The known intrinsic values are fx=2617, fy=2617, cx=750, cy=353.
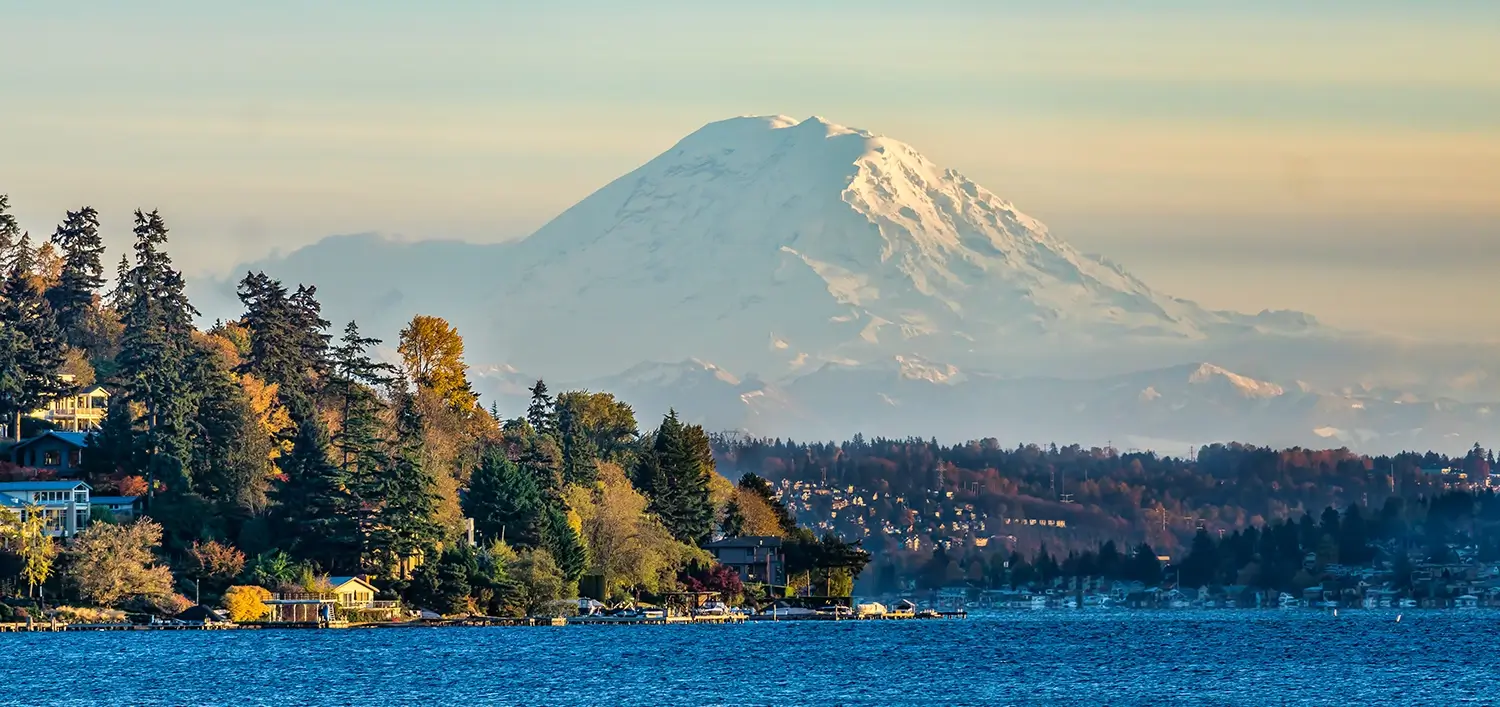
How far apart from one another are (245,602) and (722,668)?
37168 millimetres

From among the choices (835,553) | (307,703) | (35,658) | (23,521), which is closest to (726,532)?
(835,553)

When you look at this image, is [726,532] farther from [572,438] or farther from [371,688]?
[371,688]

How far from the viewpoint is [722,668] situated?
115750mm

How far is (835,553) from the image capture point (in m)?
184

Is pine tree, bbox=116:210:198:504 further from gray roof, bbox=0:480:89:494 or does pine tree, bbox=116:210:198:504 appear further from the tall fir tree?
the tall fir tree

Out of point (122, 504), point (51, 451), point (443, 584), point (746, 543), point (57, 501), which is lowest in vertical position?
point (443, 584)

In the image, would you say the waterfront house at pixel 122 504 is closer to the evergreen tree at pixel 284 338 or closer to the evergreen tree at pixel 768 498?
the evergreen tree at pixel 284 338

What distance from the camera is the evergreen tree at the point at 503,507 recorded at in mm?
153625

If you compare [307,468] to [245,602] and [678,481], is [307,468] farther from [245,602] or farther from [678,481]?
[678,481]

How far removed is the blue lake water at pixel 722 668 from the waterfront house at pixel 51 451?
25442 mm

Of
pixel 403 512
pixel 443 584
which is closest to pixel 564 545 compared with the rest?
pixel 443 584

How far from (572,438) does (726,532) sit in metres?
17.6

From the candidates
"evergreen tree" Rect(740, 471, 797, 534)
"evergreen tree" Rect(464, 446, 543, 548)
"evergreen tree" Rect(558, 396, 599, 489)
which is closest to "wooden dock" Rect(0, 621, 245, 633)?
"evergreen tree" Rect(464, 446, 543, 548)

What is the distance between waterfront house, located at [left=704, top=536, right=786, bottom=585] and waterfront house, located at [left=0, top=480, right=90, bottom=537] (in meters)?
45.0
